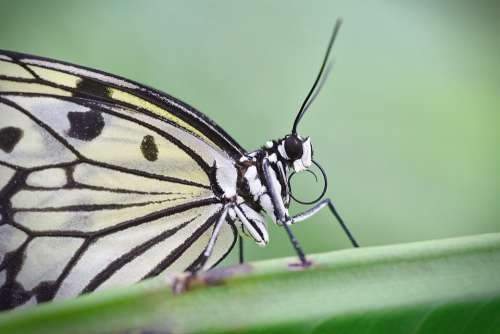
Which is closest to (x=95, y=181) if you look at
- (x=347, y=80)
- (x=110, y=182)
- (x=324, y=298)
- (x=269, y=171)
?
(x=110, y=182)

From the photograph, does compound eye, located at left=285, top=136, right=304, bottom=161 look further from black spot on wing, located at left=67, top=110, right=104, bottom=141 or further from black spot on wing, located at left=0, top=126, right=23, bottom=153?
black spot on wing, located at left=0, top=126, right=23, bottom=153

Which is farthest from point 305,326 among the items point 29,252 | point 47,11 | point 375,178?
point 47,11

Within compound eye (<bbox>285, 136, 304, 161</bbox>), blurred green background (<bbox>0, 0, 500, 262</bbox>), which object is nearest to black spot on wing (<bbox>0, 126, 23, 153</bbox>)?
compound eye (<bbox>285, 136, 304, 161</bbox>)

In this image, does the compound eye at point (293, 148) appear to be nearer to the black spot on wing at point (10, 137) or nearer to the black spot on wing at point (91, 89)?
the black spot on wing at point (91, 89)

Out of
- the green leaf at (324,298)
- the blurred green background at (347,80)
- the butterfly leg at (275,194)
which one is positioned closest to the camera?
the green leaf at (324,298)

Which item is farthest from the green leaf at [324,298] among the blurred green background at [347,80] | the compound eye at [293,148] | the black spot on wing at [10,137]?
the blurred green background at [347,80]

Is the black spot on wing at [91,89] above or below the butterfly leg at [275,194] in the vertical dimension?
above

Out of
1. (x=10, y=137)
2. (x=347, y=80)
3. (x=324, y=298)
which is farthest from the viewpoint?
(x=347, y=80)

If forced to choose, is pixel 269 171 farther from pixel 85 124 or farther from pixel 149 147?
pixel 85 124
